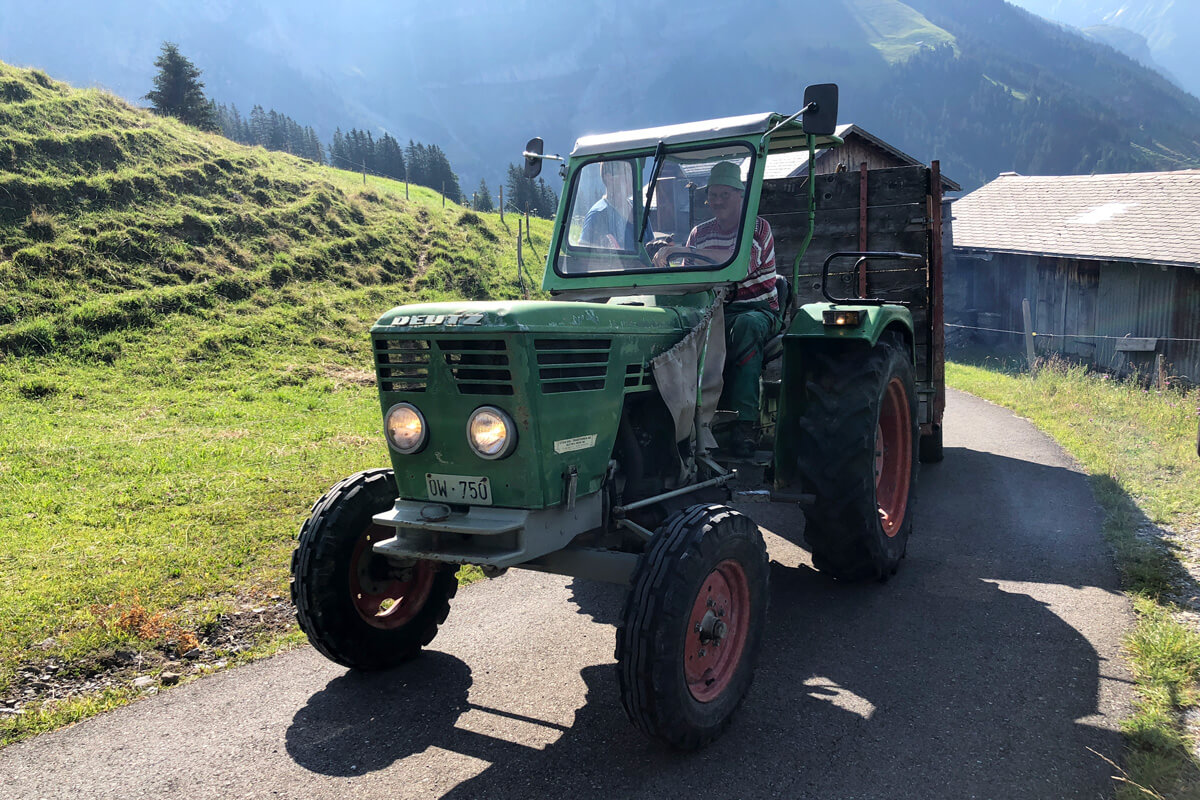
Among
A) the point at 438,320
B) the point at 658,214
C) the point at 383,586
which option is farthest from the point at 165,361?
the point at 438,320

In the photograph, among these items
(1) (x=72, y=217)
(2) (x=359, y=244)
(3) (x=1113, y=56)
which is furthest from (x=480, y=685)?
(3) (x=1113, y=56)

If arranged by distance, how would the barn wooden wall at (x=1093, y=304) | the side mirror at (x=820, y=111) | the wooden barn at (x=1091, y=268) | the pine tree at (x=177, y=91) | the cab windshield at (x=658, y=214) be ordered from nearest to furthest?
the side mirror at (x=820, y=111) → the cab windshield at (x=658, y=214) → the barn wooden wall at (x=1093, y=304) → the wooden barn at (x=1091, y=268) → the pine tree at (x=177, y=91)

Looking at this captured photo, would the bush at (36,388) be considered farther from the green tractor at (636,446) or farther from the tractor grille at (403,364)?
the tractor grille at (403,364)

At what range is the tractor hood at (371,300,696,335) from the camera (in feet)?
11.3

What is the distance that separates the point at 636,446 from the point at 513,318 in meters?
1.06

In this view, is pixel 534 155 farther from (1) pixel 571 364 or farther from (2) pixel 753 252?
(1) pixel 571 364

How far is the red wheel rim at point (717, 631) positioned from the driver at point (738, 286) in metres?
1.21

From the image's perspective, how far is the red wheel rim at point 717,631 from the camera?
3.56m

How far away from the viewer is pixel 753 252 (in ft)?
15.8

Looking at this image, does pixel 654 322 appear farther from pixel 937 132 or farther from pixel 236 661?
pixel 937 132

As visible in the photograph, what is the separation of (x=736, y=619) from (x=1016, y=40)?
20342 centimetres

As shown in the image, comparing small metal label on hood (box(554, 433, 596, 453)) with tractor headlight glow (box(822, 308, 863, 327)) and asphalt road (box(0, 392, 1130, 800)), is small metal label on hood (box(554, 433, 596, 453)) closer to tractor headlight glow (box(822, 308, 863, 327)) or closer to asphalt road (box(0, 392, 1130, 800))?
asphalt road (box(0, 392, 1130, 800))

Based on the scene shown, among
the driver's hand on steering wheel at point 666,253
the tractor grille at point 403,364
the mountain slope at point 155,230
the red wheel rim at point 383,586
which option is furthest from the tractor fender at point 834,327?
the mountain slope at point 155,230

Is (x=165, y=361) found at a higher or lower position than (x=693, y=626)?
higher
